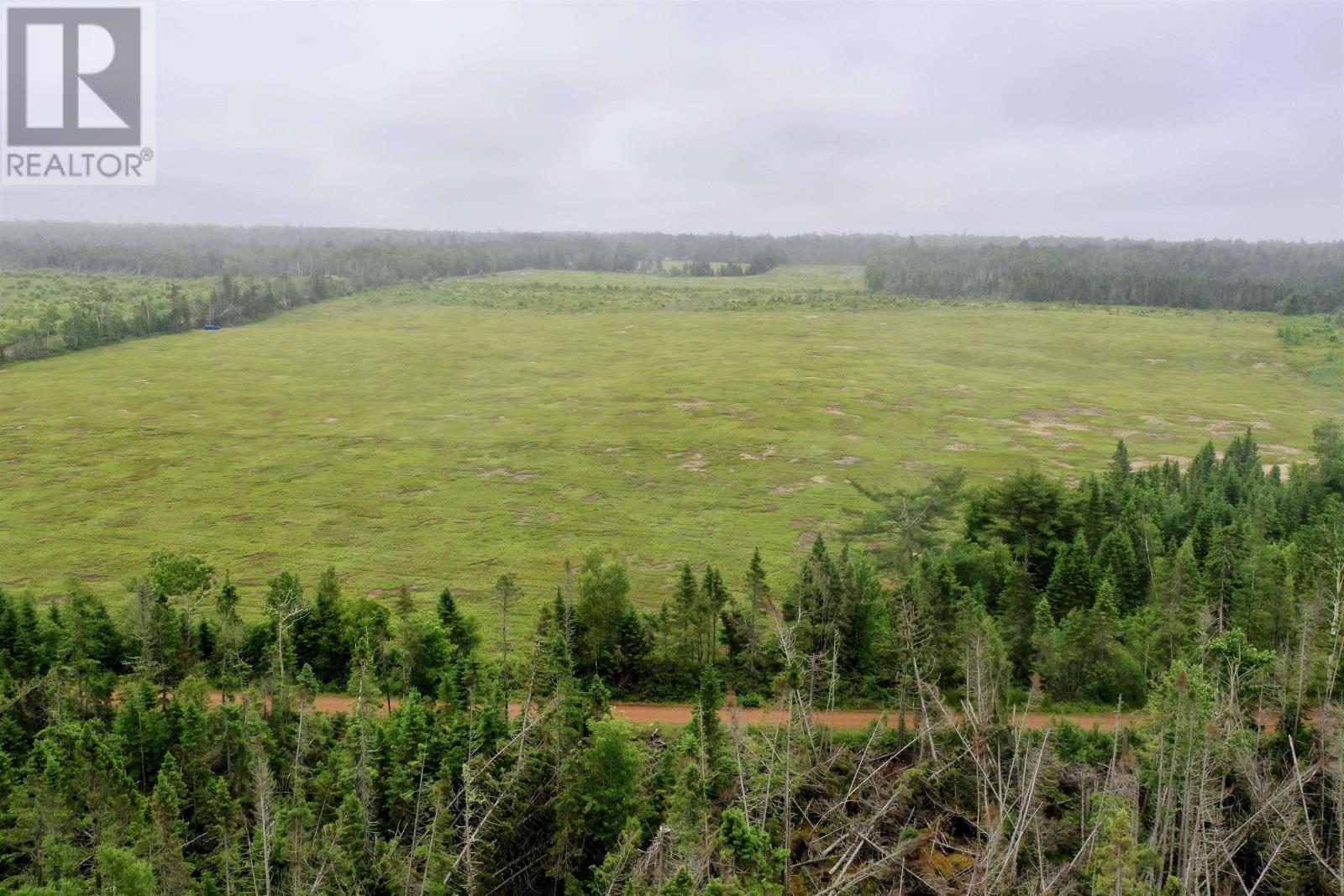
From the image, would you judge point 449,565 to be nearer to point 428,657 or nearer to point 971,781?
point 428,657

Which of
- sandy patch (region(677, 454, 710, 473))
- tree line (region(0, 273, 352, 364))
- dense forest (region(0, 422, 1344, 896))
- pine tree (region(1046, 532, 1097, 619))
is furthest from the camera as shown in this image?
tree line (region(0, 273, 352, 364))

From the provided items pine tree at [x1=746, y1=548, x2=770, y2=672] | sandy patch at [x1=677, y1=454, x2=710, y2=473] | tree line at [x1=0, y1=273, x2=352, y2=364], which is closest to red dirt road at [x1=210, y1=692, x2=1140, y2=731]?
pine tree at [x1=746, y1=548, x2=770, y2=672]

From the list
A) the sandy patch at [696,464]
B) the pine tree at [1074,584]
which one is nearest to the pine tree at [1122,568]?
the pine tree at [1074,584]

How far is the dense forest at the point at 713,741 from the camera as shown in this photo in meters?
20.9

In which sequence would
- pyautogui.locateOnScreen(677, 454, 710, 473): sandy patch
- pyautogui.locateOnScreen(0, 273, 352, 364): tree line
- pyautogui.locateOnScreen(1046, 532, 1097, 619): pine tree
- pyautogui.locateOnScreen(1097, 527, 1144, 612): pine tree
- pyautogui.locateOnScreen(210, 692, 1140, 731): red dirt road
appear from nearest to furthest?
pyautogui.locateOnScreen(210, 692, 1140, 731): red dirt road, pyautogui.locateOnScreen(1046, 532, 1097, 619): pine tree, pyautogui.locateOnScreen(1097, 527, 1144, 612): pine tree, pyautogui.locateOnScreen(677, 454, 710, 473): sandy patch, pyautogui.locateOnScreen(0, 273, 352, 364): tree line

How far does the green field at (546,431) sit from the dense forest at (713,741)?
11.0m

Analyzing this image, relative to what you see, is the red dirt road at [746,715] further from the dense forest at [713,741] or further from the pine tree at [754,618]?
the pine tree at [754,618]

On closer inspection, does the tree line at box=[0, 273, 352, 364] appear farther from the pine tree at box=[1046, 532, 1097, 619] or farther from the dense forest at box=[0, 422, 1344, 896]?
the pine tree at box=[1046, 532, 1097, 619]

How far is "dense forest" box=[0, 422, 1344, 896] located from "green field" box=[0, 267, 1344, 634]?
435 inches

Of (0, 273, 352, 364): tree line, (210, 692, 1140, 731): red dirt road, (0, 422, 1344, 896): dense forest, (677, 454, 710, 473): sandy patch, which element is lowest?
(210, 692, 1140, 731): red dirt road

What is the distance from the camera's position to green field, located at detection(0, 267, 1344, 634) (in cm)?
5291

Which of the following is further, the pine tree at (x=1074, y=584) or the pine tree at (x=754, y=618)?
the pine tree at (x=1074, y=584)

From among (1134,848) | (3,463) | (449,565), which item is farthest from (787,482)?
(3,463)

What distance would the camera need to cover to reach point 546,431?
3189 inches
